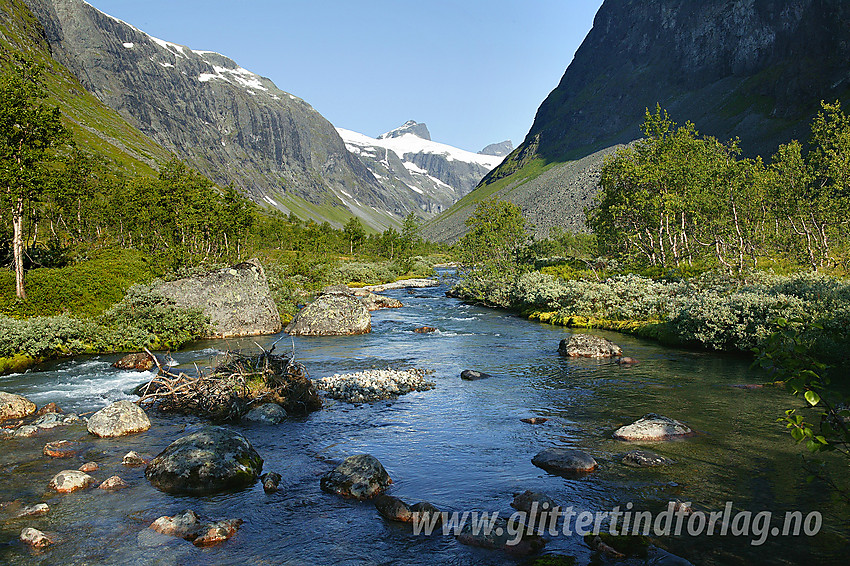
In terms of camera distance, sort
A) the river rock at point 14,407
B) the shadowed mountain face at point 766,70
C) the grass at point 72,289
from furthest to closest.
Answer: the shadowed mountain face at point 766,70 < the grass at point 72,289 < the river rock at point 14,407

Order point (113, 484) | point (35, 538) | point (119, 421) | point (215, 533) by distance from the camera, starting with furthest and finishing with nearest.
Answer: point (119, 421), point (113, 484), point (215, 533), point (35, 538)

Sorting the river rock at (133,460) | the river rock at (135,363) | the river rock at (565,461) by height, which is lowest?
the river rock at (135,363)

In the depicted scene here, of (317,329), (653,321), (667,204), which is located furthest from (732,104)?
(317,329)

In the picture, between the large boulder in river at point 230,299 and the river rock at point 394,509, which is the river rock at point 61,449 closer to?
the river rock at point 394,509

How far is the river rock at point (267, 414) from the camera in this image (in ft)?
49.6

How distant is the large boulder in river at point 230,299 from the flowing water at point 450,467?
8475 mm

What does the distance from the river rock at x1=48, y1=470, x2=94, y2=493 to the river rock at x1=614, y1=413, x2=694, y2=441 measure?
12048 mm

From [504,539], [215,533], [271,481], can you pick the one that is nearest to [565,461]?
[504,539]

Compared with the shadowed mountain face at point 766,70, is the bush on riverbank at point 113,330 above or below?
below

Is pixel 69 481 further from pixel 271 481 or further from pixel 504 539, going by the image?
pixel 504 539

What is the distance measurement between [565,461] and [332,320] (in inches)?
914

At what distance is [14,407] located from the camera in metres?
15.2

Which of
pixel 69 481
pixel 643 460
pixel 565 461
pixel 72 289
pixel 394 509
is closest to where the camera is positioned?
pixel 394 509

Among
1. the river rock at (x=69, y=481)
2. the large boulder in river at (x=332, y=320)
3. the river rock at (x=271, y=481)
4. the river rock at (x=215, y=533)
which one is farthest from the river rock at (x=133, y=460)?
the large boulder in river at (x=332, y=320)
